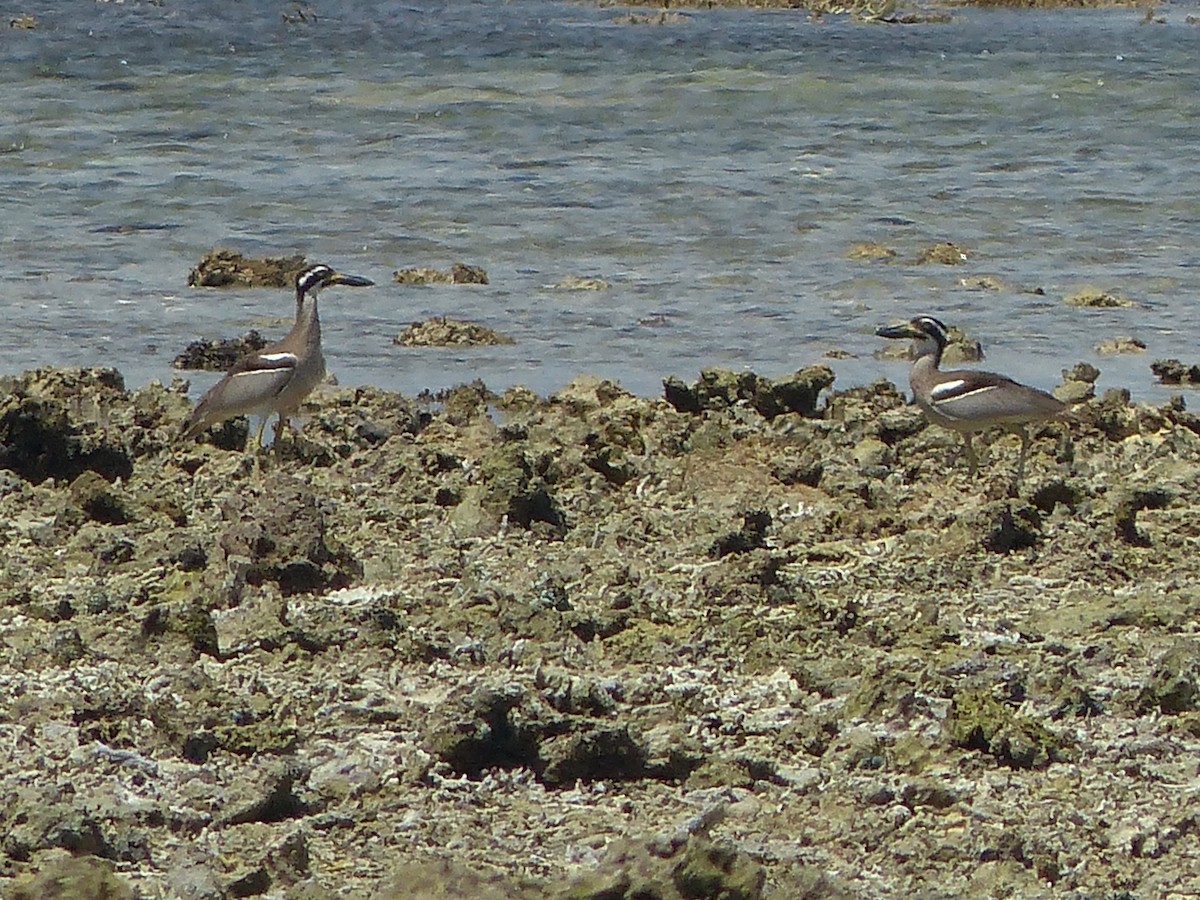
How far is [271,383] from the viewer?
10633mm

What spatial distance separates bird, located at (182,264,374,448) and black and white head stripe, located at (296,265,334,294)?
0.22m

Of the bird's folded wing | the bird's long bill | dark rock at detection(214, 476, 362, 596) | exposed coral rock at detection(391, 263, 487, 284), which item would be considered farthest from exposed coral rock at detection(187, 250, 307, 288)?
dark rock at detection(214, 476, 362, 596)

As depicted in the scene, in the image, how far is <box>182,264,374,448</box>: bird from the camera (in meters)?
10.4

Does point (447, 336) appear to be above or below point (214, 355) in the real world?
below

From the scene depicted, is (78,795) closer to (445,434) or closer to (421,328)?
(445,434)

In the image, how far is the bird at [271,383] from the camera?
1040cm

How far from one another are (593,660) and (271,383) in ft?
12.6

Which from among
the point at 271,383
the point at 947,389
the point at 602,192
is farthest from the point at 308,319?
the point at 602,192

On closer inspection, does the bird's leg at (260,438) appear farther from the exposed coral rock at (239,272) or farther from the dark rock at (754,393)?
the exposed coral rock at (239,272)

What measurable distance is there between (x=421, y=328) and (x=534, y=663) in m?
7.31

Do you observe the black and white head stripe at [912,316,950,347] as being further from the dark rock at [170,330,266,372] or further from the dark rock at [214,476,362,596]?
the dark rock at [214,476,362,596]

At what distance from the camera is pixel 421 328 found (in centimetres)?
1426

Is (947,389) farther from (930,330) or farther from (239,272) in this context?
(239,272)

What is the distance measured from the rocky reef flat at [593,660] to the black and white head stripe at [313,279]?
114 cm
